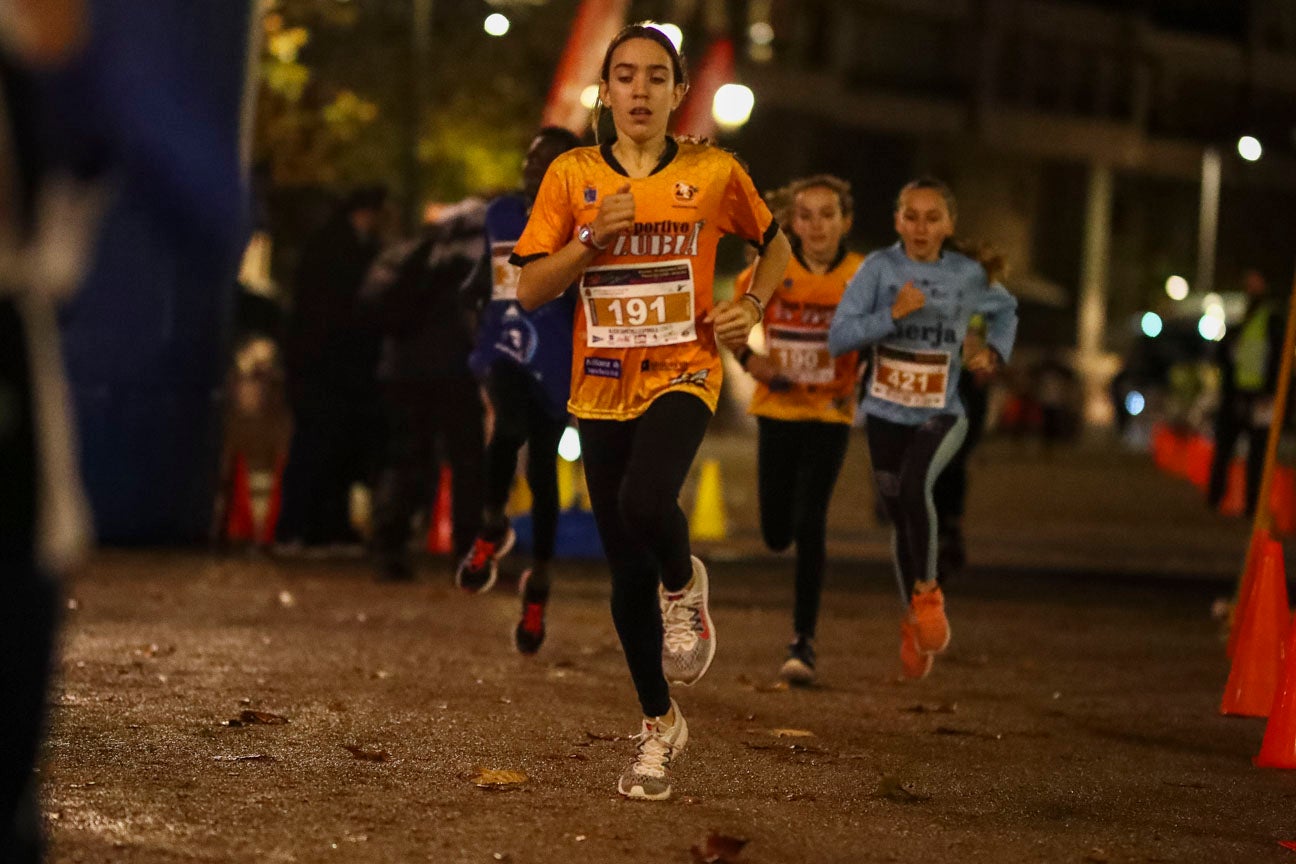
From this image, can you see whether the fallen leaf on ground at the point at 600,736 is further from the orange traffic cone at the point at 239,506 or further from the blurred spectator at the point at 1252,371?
the blurred spectator at the point at 1252,371

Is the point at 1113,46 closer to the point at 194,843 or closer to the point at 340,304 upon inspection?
the point at 340,304

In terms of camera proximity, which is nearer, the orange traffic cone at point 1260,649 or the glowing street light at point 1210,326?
the orange traffic cone at point 1260,649

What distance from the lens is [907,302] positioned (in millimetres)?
8461

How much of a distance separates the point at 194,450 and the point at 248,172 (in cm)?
183

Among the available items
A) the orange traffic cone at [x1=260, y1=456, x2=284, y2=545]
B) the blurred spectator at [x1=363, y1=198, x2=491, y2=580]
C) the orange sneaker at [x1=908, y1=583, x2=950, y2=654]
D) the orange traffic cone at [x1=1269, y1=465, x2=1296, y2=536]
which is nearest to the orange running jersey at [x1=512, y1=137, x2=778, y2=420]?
the orange sneaker at [x1=908, y1=583, x2=950, y2=654]

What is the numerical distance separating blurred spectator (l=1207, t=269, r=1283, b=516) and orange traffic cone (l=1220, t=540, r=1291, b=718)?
37.1 feet

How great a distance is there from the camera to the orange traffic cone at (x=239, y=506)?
14.5 meters

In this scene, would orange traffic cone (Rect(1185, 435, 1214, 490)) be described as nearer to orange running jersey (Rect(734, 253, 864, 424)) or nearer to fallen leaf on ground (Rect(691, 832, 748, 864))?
orange running jersey (Rect(734, 253, 864, 424))

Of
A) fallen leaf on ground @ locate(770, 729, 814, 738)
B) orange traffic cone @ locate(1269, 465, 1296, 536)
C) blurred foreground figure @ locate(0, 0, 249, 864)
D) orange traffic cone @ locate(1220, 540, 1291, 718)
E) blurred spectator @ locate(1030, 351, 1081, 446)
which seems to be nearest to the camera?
blurred foreground figure @ locate(0, 0, 249, 864)

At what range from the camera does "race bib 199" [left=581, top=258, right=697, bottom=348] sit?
20.0 feet

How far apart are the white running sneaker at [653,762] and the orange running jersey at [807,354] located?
2958 millimetres

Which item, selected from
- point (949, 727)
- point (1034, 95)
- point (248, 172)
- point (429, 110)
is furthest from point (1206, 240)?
point (949, 727)

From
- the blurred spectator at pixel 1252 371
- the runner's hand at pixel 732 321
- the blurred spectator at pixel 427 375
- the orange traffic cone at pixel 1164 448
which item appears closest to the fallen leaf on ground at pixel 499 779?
the runner's hand at pixel 732 321

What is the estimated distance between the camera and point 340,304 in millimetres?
13602
